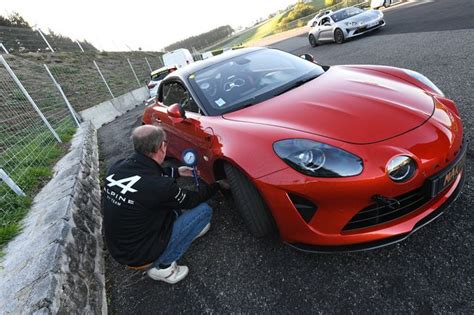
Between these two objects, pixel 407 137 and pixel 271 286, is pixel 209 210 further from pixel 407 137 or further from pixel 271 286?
pixel 407 137

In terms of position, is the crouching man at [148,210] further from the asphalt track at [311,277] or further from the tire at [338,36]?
the tire at [338,36]

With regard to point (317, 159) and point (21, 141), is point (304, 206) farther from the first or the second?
point (21, 141)

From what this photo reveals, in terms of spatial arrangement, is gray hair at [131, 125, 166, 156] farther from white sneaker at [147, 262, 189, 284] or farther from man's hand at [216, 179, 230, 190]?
white sneaker at [147, 262, 189, 284]

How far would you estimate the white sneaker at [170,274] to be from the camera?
7.97 ft

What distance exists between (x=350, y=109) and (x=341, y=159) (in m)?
0.52

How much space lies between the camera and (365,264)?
2.06 metres

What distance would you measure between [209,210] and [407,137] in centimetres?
157

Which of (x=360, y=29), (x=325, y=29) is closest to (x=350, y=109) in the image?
(x=360, y=29)

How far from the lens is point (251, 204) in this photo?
86.6 inches

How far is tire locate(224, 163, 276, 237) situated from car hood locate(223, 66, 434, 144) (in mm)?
441

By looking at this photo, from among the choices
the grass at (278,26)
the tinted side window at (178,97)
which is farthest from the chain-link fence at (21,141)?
the grass at (278,26)

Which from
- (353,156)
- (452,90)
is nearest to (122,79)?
(452,90)

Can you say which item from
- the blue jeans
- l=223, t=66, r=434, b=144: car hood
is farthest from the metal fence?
l=223, t=66, r=434, b=144: car hood

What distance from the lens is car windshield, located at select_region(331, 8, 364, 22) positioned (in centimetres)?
1275
